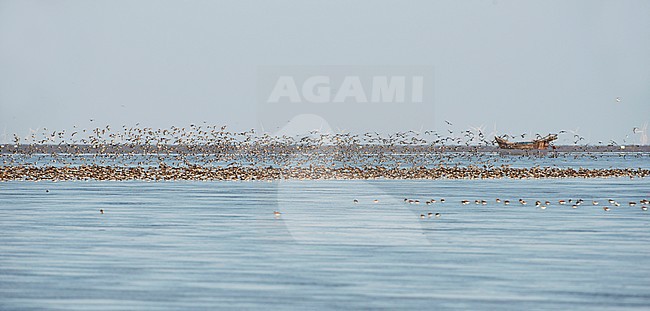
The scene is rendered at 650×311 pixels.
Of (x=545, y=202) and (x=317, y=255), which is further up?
(x=545, y=202)

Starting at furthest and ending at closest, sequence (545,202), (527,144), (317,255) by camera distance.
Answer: (527,144) → (545,202) → (317,255)

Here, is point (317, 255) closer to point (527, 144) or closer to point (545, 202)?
point (545, 202)

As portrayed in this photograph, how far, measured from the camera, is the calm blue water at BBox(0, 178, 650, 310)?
16.4m

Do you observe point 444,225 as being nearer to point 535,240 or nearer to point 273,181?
point 535,240

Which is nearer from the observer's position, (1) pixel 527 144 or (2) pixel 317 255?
(2) pixel 317 255

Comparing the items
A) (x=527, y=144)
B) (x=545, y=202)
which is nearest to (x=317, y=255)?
(x=545, y=202)

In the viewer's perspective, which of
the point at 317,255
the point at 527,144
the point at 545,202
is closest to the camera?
the point at 317,255

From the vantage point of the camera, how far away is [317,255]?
70.7 ft

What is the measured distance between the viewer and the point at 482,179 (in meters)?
61.2

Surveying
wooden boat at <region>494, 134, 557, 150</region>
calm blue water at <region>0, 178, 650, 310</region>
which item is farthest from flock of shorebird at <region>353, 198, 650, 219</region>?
wooden boat at <region>494, 134, 557, 150</region>

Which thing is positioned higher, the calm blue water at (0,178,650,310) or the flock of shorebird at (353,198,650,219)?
the flock of shorebird at (353,198,650,219)

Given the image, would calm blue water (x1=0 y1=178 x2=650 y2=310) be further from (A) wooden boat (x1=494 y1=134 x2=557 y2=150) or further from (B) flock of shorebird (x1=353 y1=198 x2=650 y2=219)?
(A) wooden boat (x1=494 y1=134 x2=557 y2=150)

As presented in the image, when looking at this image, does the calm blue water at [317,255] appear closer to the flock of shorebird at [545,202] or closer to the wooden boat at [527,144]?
the flock of shorebird at [545,202]

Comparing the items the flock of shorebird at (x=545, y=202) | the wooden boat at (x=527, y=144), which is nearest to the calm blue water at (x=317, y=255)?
the flock of shorebird at (x=545, y=202)
